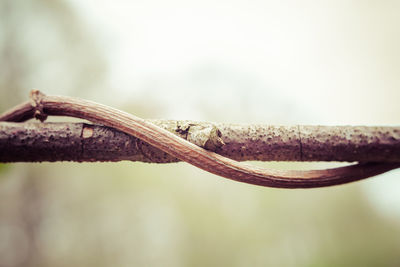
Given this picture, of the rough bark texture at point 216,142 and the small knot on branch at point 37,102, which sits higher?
the small knot on branch at point 37,102

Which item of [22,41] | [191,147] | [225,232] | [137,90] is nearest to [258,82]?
[137,90]

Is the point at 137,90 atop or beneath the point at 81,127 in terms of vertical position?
atop

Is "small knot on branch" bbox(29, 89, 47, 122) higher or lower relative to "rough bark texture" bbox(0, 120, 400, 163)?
higher

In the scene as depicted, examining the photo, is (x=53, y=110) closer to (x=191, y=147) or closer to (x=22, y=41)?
(x=191, y=147)

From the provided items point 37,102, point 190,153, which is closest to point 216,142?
point 190,153
